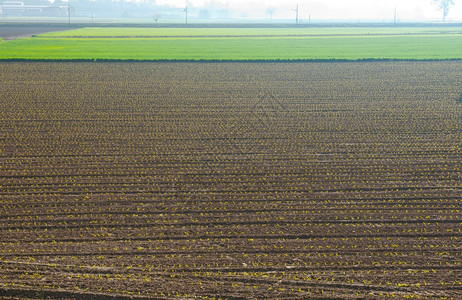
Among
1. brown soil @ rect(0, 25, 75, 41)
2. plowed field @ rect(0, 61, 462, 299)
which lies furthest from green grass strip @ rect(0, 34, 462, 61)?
brown soil @ rect(0, 25, 75, 41)

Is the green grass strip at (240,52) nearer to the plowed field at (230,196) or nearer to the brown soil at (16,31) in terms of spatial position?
the plowed field at (230,196)

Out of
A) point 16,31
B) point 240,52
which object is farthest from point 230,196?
point 16,31

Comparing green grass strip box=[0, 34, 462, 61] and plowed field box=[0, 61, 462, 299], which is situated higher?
green grass strip box=[0, 34, 462, 61]

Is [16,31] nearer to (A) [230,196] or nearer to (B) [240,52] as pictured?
(B) [240,52]

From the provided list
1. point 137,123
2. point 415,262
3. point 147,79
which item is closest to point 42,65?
point 147,79

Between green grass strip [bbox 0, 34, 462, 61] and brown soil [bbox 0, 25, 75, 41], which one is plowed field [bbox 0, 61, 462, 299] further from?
brown soil [bbox 0, 25, 75, 41]

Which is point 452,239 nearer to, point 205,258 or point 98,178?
point 205,258

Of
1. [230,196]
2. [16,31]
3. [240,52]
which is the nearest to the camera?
[230,196]

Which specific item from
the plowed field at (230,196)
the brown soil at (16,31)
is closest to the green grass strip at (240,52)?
the plowed field at (230,196)
